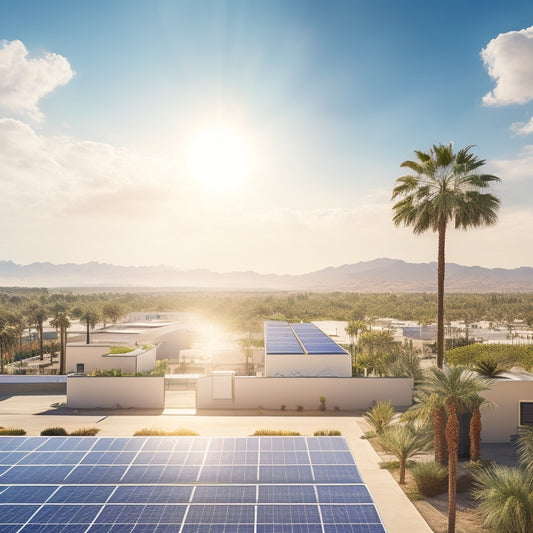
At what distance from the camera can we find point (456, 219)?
23469mm

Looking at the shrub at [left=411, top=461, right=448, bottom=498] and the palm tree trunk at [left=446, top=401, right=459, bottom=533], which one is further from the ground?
the palm tree trunk at [left=446, top=401, right=459, bottom=533]

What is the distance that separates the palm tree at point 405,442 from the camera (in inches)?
607

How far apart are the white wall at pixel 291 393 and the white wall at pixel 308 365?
65 cm

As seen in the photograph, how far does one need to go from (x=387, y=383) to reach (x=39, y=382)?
82.5 feet

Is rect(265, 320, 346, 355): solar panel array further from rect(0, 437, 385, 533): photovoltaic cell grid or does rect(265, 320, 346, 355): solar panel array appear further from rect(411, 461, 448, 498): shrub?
rect(0, 437, 385, 533): photovoltaic cell grid

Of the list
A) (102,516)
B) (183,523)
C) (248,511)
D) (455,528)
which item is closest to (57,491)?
(102,516)

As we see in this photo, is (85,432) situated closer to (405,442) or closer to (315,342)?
(405,442)

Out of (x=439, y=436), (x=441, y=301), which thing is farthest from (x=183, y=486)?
(x=441, y=301)

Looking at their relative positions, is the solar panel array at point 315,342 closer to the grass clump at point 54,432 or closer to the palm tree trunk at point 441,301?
the palm tree trunk at point 441,301

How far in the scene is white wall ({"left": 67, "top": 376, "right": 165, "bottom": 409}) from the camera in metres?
27.0

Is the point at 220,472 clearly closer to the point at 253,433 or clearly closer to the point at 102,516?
the point at 102,516

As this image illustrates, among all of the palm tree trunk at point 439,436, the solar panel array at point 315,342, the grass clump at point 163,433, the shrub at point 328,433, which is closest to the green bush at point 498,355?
the solar panel array at point 315,342

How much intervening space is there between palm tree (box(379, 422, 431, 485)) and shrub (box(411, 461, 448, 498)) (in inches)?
22.1

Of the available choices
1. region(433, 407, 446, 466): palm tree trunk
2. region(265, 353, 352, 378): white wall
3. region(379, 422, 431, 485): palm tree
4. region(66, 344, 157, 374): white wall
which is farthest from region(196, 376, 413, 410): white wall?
region(433, 407, 446, 466): palm tree trunk
